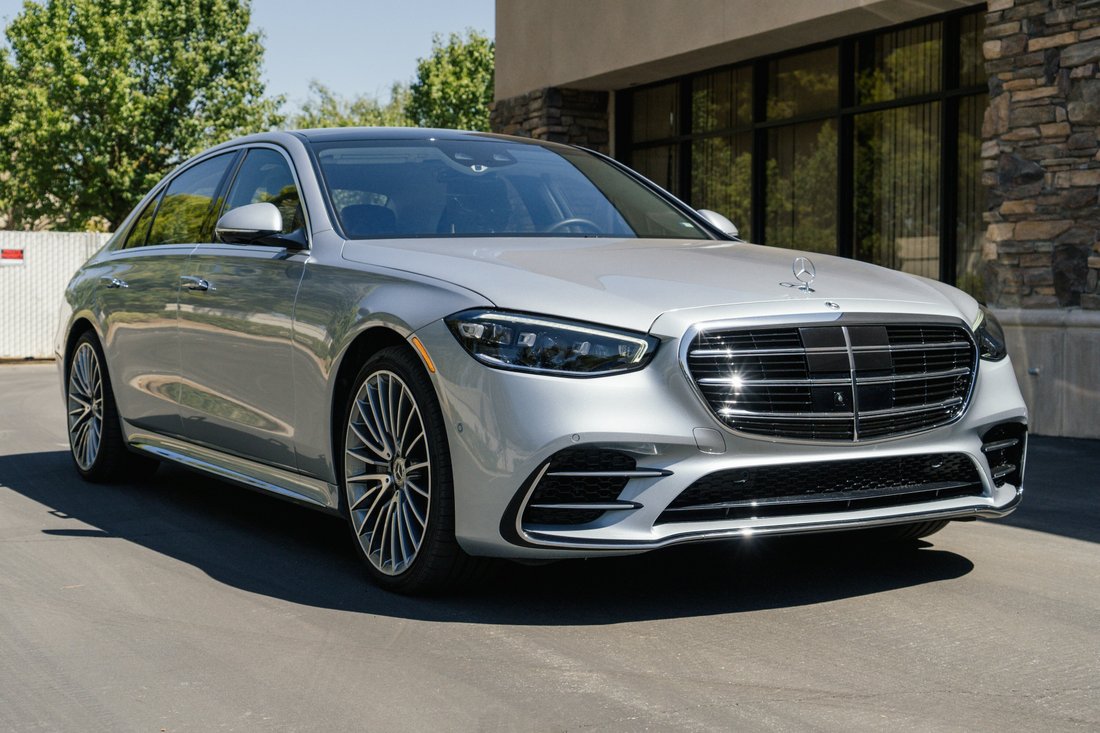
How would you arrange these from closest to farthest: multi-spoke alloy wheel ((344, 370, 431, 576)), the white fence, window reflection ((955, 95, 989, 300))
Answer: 1. multi-spoke alloy wheel ((344, 370, 431, 576))
2. window reflection ((955, 95, 989, 300))
3. the white fence

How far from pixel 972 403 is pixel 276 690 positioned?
2.49m

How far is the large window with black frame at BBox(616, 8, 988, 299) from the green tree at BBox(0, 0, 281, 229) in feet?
87.5

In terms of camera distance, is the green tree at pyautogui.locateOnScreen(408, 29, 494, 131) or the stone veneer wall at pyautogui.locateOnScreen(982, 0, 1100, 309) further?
the green tree at pyautogui.locateOnScreen(408, 29, 494, 131)

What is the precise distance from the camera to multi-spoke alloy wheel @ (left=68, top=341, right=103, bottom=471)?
7.61 metres

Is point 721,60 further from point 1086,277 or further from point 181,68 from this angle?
point 181,68

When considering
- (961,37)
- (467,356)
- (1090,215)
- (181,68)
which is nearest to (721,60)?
(961,37)

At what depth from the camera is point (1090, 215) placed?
10797mm

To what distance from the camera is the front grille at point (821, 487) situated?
4.48 meters

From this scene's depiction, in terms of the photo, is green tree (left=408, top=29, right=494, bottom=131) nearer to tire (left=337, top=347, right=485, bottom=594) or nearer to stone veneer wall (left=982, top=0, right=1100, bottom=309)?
stone veneer wall (left=982, top=0, right=1100, bottom=309)

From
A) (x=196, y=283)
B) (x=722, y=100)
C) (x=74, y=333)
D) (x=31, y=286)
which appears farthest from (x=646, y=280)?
(x=31, y=286)

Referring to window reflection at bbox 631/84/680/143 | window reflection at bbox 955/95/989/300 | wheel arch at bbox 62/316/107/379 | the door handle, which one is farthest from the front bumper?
window reflection at bbox 631/84/680/143

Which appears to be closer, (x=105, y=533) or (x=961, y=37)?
(x=105, y=533)

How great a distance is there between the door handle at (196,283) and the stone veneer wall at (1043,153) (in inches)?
276

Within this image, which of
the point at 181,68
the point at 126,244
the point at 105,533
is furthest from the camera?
the point at 181,68
